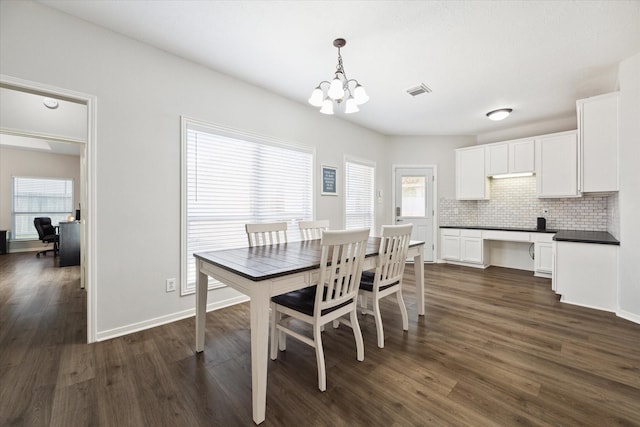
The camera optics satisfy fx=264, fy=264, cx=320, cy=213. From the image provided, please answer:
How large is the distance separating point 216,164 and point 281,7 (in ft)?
5.57

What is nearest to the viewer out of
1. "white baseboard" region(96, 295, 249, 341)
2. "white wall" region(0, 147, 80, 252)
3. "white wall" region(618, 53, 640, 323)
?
"white baseboard" region(96, 295, 249, 341)

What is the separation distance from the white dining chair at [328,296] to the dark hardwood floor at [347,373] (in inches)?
9.0

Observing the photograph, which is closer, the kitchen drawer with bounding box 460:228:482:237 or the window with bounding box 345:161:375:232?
the window with bounding box 345:161:375:232

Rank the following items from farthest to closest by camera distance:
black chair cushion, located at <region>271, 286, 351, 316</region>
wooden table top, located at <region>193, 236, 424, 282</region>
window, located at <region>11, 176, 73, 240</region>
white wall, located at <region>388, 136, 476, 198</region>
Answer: window, located at <region>11, 176, 73, 240</region> < white wall, located at <region>388, 136, 476, 198</region> < black chair cushion, located at <region>271, 286, 351, 316</region> < wooden table top, located at <region>193, 236, 424, 282</region>

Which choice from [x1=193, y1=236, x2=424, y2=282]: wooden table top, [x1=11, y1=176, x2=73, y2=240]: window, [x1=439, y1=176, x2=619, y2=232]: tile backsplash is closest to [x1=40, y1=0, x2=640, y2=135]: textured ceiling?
A: [x1=439, y1=176, x2=619, y2=232]: tile backsplash

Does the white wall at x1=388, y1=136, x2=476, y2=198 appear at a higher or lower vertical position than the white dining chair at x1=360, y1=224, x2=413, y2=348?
higher

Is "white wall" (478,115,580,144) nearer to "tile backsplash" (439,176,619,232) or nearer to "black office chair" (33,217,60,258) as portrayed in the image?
"tile backsplash" (439,176,619,232)

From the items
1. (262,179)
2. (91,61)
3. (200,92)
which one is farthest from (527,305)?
(91,61)

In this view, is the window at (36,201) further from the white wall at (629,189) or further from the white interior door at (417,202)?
the white wall at (629,189)

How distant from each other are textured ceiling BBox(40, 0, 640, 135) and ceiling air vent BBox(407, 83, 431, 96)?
0.10 metres

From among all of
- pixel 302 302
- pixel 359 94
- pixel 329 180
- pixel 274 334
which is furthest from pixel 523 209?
pixel 274 334

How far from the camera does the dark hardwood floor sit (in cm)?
145

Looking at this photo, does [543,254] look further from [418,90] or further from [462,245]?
Answer: [418,90]

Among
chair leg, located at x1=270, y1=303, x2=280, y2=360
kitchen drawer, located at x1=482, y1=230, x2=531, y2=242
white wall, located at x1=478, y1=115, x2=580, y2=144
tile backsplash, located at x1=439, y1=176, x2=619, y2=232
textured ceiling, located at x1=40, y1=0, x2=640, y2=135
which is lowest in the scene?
chair leg, located at x1=270, y1=303, x2=280, y2=360
